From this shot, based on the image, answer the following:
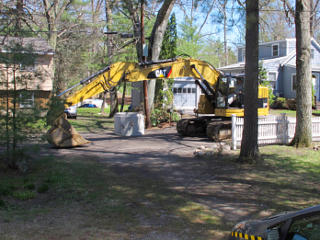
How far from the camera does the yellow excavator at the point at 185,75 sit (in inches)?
550

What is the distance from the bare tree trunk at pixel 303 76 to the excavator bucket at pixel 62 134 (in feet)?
27.7

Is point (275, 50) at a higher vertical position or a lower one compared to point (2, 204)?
higher

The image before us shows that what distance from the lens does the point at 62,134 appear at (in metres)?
13.9

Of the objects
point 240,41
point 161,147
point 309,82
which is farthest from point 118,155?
point 309,82

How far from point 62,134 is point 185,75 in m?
5.79

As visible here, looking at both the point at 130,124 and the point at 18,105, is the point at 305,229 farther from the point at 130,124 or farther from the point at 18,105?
the point at 130,124

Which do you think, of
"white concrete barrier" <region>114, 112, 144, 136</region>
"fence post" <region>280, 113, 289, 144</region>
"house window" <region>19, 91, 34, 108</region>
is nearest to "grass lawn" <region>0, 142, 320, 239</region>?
"house window" <region>19, 91, 34, 108</region>

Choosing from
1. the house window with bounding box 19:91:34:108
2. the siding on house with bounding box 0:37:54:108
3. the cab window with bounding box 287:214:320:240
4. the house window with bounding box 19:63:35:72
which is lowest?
the cab window with bounding box 287:214:320:240

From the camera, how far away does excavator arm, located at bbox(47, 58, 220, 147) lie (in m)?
13.8

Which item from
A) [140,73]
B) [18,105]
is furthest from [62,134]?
[18,105]

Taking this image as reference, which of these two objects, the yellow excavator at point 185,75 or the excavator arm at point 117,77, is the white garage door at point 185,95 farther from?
the excavator arm at point 117,77

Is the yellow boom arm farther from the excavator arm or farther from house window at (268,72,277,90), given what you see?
house window at (268,72,277,90)

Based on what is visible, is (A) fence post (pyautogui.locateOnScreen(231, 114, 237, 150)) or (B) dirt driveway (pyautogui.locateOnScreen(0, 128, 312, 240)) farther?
(A) fence post (pyautogui.locateOnScreen(231, 114, 237, 150))

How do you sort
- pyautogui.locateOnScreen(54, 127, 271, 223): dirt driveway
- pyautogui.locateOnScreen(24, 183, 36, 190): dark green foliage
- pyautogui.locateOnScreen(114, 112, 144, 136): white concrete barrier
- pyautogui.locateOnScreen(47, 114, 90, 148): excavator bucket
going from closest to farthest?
pyautogui.locateOnScreen(54, 127, 271, 223): dirt driveway
pyautogui.locateOnScreen(24, 183, 36, 190): dark green foliage
pyautogui.locateOnScreen(47, 114, 90, 148): excavator bucket
pyautogui.locateOnScreen(114, 112, 144, 136): white concrete barrier
